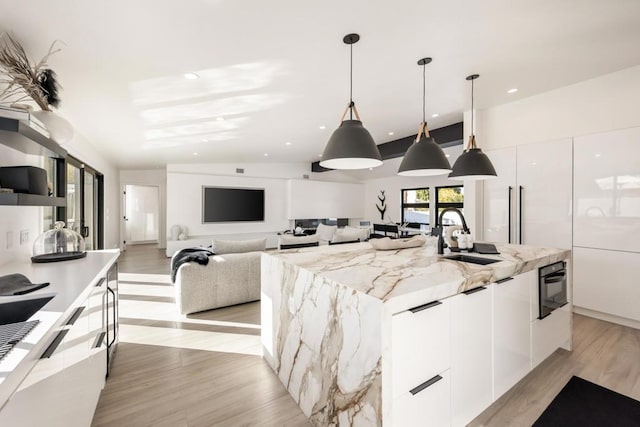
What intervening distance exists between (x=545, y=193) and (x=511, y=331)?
2.72 metres

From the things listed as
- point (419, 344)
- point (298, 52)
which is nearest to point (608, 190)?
point (419, 344)

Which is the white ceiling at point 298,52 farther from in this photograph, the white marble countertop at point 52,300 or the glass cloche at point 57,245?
the white marble countertop at point 52,300

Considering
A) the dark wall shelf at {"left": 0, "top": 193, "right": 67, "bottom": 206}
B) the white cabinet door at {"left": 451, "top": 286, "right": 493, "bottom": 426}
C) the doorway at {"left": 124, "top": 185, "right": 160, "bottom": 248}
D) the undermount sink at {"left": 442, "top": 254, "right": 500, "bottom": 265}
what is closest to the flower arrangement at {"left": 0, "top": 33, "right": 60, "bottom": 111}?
the dark wall shelf at {"left": 0, "top": 193, "right": 67, "bottom": 206}

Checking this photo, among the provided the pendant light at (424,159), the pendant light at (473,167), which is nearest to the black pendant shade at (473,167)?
the pendant light at (473,167)

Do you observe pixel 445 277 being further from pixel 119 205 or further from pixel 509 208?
pixel 119 205

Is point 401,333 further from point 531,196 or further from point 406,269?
point 531,196

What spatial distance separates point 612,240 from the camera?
314cm

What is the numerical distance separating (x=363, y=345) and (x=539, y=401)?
1.56 m

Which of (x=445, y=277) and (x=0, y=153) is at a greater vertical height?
(x=0, y=153)

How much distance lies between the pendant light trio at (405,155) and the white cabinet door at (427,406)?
4.44ft

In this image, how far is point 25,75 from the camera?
1703 mm

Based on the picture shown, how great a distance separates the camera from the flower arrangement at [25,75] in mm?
1648

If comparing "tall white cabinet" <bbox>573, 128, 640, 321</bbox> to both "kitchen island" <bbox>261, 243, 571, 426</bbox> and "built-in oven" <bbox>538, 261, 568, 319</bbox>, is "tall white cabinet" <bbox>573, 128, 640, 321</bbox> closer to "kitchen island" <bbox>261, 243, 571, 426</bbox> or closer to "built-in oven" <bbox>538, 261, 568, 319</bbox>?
"built-in oven" <bbox>538, 261, 568, 319</bbox>

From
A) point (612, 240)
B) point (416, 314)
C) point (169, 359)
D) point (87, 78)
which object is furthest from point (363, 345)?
point (612, 240)
